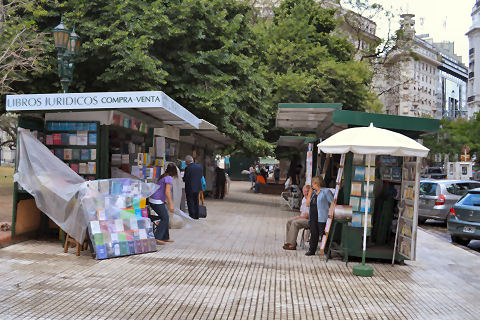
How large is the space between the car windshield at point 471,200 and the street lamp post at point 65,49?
399 inches

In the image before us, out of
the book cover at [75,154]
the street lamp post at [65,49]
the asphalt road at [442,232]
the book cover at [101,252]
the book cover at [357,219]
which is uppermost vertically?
the street lamp post at [65,49]

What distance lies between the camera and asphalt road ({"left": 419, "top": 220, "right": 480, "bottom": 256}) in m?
13.4

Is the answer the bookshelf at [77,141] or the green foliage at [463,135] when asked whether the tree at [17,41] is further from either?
the green foliage at [463,135]

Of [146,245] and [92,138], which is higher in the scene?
[92,138]

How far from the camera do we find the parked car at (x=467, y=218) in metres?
12.9

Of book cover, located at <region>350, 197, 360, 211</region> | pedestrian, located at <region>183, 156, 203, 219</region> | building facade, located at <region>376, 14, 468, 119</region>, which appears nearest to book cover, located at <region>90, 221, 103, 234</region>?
book cover, located at <region>350, 197, 360, 211</region>

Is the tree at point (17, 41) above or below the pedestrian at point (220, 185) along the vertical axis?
above

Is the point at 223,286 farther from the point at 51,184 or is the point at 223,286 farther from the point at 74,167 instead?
the point at 74,167

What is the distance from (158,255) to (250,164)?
4076cm

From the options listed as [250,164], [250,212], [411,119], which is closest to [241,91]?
[250,212]

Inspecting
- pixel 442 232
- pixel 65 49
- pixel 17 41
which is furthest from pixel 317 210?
pixel 17 41

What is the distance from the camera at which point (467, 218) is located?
13.2 meters

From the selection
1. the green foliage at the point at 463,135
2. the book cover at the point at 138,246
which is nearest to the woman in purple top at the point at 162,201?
the book cover at the point at 138,246

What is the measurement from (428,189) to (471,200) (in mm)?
4617
